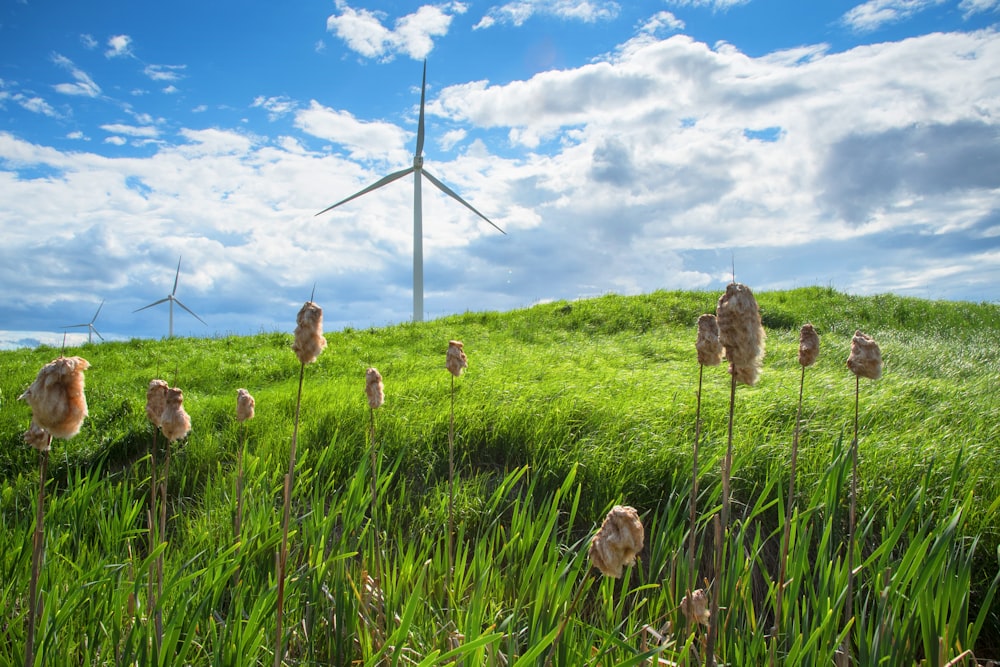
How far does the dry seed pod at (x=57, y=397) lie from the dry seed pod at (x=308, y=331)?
0.58 metres

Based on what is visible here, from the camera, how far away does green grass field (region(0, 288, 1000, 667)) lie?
2.78 meters

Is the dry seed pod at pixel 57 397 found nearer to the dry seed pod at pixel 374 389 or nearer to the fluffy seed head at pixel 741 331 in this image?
the dry seed pod at pixel 374 389

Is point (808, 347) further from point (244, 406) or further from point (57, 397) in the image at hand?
point (57, 397)

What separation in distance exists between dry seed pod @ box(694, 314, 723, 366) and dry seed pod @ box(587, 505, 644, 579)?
0.91 m

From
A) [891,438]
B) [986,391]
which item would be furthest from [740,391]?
[986,391]

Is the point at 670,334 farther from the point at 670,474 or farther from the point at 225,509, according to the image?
the point at 225,509

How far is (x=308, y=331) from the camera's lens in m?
2.06

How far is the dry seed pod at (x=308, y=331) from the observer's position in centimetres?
205

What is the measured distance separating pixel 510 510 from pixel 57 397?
13.5 ft

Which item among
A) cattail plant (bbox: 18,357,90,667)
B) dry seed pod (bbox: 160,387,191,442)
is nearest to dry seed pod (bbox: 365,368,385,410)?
dry seed pod (bbox: 160,387,191,442)

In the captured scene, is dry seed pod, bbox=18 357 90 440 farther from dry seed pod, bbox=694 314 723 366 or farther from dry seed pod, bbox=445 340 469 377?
dry seed pod, bbox=694 314 723 366

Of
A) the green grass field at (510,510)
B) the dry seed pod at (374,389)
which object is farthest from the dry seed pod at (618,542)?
the dry seed pod at (374,389)

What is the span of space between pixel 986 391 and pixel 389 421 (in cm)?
819

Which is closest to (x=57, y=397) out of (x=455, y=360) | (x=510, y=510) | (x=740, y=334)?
(x=455, y=360)
